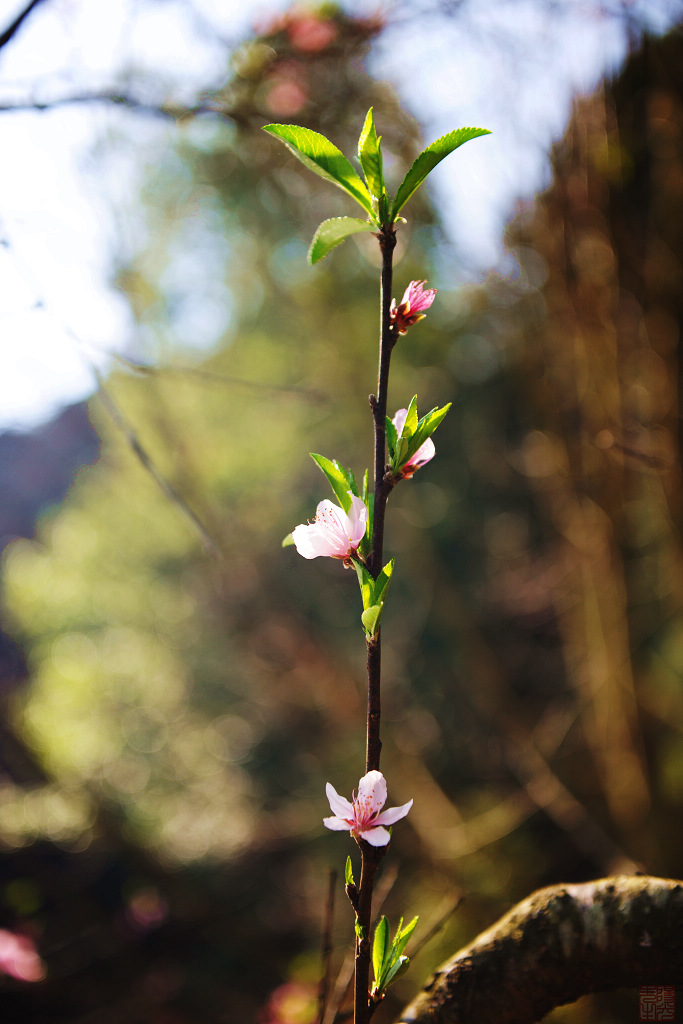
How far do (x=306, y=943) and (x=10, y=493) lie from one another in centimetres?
351

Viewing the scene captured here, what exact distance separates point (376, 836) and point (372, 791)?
0.08 ft

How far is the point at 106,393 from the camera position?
21.1 inches

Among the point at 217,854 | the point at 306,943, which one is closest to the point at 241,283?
the point at 217,854

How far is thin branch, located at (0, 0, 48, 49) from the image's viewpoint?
1.59 ft

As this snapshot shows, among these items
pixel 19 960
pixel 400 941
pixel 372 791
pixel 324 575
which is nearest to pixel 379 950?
pixel 400 941

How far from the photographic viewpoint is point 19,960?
1.47 m

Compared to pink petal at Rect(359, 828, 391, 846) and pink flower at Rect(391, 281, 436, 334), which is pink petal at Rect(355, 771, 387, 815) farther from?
pink flower at Rect(391, 281, 436, 334)

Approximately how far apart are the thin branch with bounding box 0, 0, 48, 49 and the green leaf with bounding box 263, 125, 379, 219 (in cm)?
33

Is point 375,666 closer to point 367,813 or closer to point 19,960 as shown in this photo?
point 367,813

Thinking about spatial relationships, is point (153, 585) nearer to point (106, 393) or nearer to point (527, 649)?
point (527, 649)

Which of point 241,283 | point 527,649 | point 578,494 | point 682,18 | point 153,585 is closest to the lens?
point 682,18

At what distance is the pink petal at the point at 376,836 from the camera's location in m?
0.32

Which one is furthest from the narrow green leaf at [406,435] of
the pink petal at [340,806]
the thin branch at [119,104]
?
the thin branch at [119,104]

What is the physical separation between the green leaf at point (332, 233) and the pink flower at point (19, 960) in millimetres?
1820
